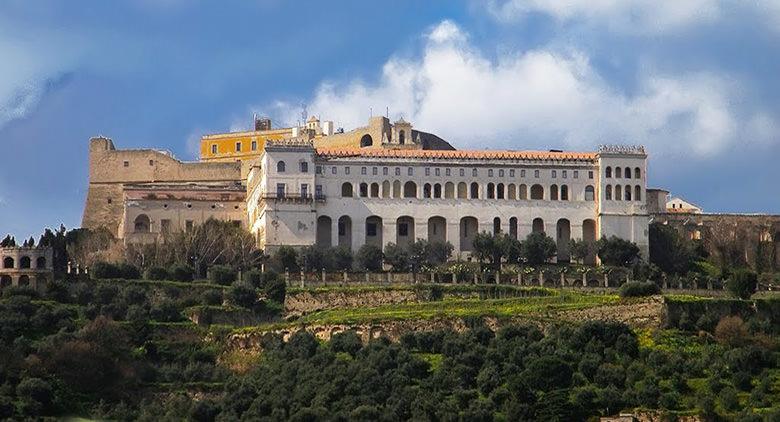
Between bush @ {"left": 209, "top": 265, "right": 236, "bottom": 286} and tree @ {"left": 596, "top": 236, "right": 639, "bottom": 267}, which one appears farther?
tree @ {"left": 596, "top": 236, "right": 639, "bottom": 267}

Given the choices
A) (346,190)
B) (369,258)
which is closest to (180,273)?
(369,258)

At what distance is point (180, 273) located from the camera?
98.0 metres

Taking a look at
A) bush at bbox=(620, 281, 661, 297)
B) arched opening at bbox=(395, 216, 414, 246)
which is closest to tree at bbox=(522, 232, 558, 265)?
arched opening at bbox=(395, 216, 414, 246)

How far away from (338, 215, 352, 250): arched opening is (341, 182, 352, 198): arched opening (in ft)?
3.56

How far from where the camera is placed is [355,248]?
344 ft

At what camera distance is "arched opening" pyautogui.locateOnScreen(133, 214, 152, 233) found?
353ft

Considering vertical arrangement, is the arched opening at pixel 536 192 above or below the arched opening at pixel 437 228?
above

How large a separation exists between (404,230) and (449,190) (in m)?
2.92

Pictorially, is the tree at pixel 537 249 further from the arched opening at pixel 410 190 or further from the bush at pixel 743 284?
the bush at pixel 743 284

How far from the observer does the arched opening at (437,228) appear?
106000 mm

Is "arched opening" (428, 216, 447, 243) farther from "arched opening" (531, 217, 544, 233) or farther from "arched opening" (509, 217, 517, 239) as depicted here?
"arched opening" (531, 217, 544, 233)

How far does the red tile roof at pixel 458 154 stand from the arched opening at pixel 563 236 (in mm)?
3126

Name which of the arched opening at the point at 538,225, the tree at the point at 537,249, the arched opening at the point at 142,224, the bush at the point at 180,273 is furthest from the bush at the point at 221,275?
the arched opening at the point at 538,225

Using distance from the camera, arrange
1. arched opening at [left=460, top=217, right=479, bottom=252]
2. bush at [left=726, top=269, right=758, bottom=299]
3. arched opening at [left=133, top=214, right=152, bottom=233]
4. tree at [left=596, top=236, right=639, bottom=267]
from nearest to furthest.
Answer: bush at [left=726, top=269, right=758, bottom=299], tree at [left=596, top=236, right=639, bottom=267], arched opening at [left=460, top=217, right=479, bottom=252], arched opening at [left=133, top=214, right=152, bottom=233]
